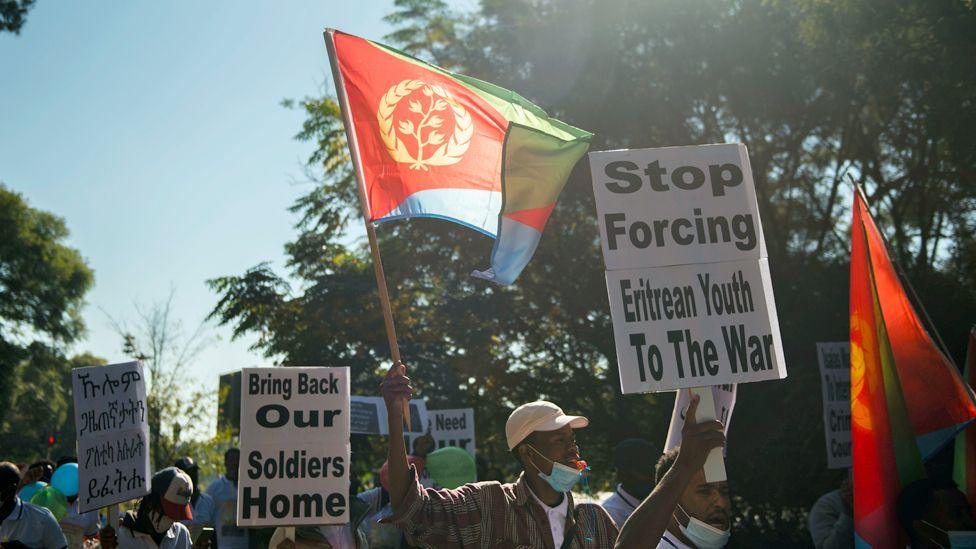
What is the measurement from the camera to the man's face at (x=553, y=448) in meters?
4.54

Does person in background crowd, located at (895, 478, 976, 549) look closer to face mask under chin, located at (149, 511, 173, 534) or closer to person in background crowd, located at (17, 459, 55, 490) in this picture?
face mask under chin, located at (149, 511, 173, 534)

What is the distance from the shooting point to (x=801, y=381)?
56.6ft

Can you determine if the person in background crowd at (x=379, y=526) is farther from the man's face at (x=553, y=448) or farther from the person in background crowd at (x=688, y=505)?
the person in background crowd at (x=688, y=505)

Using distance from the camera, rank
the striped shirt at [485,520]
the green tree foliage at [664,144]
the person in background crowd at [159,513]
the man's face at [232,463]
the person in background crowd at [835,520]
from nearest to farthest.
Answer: the striped shirt at [485,520]
the person in background crowd at [159,513]
the person in background crowd at [835,520]
the man's face at [232,463]
the green tree foliage at [664,144]

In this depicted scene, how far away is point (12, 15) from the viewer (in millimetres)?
17781

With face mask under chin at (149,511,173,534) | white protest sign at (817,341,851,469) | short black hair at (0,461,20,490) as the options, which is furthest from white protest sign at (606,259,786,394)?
white protest sign at (817,341,851,469)

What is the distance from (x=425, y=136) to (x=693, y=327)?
271cm

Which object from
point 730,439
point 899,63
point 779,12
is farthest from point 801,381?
point 779,12

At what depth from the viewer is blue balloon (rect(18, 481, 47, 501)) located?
10.8 m

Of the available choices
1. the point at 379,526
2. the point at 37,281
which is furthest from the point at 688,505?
the point at 37,281

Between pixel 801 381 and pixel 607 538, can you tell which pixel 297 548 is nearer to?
pixel 607 538

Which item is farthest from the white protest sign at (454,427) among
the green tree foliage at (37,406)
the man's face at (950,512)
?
the green tree foliage at (37,406)

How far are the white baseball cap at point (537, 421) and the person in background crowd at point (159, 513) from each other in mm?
2956

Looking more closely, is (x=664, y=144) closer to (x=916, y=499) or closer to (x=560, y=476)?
(x=916, y=499)
